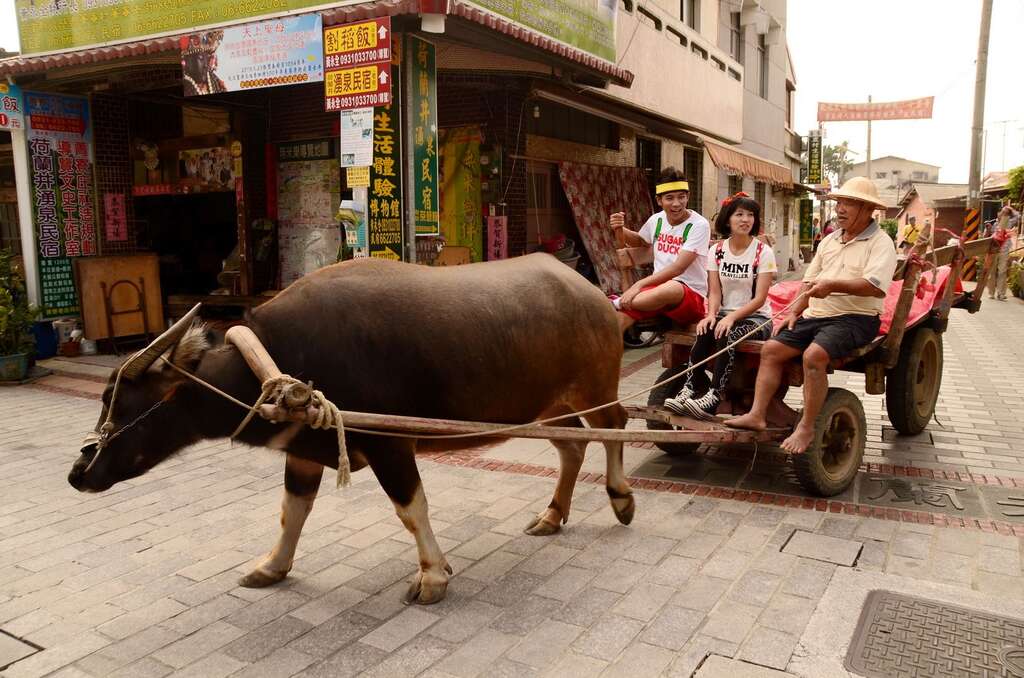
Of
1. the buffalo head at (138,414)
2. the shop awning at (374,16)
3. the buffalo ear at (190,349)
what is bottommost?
the buffalo head at (138,414)

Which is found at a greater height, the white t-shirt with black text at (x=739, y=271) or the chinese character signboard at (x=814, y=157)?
the chinese character signboard at (x=814, y=157)

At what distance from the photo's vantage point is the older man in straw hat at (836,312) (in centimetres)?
444

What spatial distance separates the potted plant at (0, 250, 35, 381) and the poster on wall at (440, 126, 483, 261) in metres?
5.11

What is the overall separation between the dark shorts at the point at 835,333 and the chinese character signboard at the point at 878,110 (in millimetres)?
35995

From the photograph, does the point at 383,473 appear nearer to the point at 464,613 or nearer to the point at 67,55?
the point at 464,613

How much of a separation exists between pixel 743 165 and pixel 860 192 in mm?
11723

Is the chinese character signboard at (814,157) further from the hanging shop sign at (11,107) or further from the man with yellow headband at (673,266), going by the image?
the hanging shop sign at (11,107)

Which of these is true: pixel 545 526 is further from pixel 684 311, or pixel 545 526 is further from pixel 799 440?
pixel 684 311

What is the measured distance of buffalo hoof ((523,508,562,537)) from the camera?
4.39m

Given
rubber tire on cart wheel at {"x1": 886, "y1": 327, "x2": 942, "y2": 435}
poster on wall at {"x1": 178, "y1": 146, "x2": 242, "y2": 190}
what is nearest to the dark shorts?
rubber tire on cart wheel at {"x1": 886, "y1": 327, "x2": 942, "y2": 435}

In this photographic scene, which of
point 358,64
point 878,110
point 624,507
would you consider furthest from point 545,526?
point 878,110

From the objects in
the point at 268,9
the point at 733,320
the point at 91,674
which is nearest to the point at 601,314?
the point at 733,320

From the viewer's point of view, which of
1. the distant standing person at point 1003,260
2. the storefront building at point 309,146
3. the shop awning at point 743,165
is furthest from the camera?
the distant standing person at point 1003,260

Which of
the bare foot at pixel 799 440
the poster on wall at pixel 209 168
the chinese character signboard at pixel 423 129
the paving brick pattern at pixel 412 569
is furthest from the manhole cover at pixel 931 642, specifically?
the poster on wall at pixel 209 168
